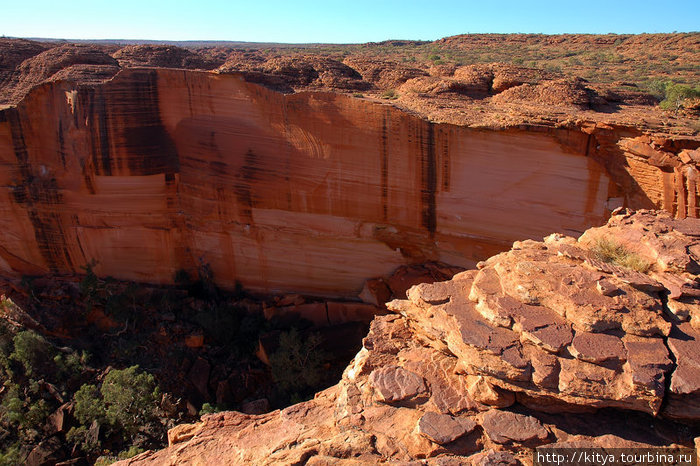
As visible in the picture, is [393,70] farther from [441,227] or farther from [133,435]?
[133,435]

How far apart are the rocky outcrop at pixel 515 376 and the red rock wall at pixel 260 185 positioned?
3516 millimetres

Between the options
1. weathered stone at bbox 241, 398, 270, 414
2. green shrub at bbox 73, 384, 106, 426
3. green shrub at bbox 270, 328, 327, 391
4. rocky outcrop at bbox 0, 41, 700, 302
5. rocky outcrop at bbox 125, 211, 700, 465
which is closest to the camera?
rocky outcrop at bbox 125, 211, 700, 465

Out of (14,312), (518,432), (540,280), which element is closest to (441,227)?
(540,280)

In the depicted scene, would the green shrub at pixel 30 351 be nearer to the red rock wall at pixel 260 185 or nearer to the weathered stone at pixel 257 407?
the red rock wall at pixel 260 185

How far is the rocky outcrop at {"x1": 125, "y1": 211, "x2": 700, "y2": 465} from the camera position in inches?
184

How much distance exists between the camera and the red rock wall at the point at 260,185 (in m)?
9.60

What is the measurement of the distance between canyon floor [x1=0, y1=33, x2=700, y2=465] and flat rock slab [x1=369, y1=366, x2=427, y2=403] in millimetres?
29

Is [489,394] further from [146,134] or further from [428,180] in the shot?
Answer: [146,134]

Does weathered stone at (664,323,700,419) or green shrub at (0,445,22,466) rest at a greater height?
weathered stone at (664,323,700,419)

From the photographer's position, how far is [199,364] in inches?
430

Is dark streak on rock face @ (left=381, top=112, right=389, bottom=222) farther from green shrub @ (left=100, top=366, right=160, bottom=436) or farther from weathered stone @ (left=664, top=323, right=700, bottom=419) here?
weathered stone @ (left=664, top=323, right=700, bottom=419)

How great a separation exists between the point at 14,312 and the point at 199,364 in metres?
5.00

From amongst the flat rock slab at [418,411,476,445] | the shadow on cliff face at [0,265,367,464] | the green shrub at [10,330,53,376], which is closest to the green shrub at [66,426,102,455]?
the shadow on cliff face at [0,265,367,464]

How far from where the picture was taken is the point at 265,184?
37.2 feet
